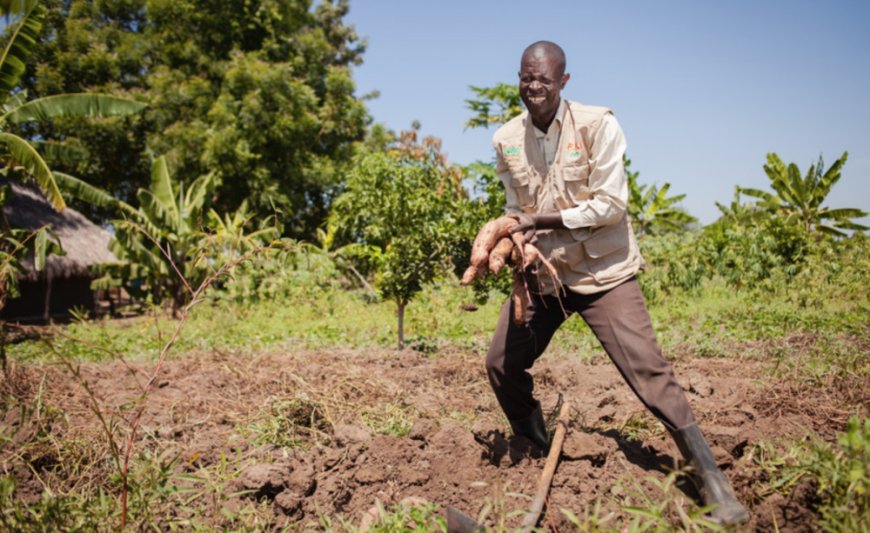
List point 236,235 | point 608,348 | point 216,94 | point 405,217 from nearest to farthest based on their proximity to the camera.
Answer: point 608,348 < point 405,217 < point 236,235 < point 216,94

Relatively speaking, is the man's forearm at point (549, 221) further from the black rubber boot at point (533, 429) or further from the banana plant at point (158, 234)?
the banana plant at point (158, 234)

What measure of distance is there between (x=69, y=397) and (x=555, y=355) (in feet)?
14.2

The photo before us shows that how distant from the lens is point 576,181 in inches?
114

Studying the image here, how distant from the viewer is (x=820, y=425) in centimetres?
339

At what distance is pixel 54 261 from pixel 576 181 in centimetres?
1415

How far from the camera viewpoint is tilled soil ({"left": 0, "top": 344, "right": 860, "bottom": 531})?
2711 mm

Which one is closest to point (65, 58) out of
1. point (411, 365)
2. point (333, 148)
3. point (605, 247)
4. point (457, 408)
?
point (333, 148)

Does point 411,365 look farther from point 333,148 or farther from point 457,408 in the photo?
point 333,148

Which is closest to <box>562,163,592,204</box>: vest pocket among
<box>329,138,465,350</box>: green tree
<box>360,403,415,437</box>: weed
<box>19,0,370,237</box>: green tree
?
<box>360,403,415,437</box>: weed

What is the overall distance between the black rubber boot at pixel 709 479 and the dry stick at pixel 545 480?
54cm

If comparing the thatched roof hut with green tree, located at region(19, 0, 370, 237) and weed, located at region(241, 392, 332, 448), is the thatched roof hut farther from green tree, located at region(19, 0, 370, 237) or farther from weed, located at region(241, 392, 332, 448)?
weed, located at region(241, 392, 332, 448)

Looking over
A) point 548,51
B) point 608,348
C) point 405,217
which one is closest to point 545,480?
point 608,348

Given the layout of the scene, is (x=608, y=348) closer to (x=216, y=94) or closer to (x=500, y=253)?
(x=500, y=253)

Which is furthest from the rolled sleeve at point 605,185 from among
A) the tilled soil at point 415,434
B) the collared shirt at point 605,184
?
the tilled soil at point 415,434
